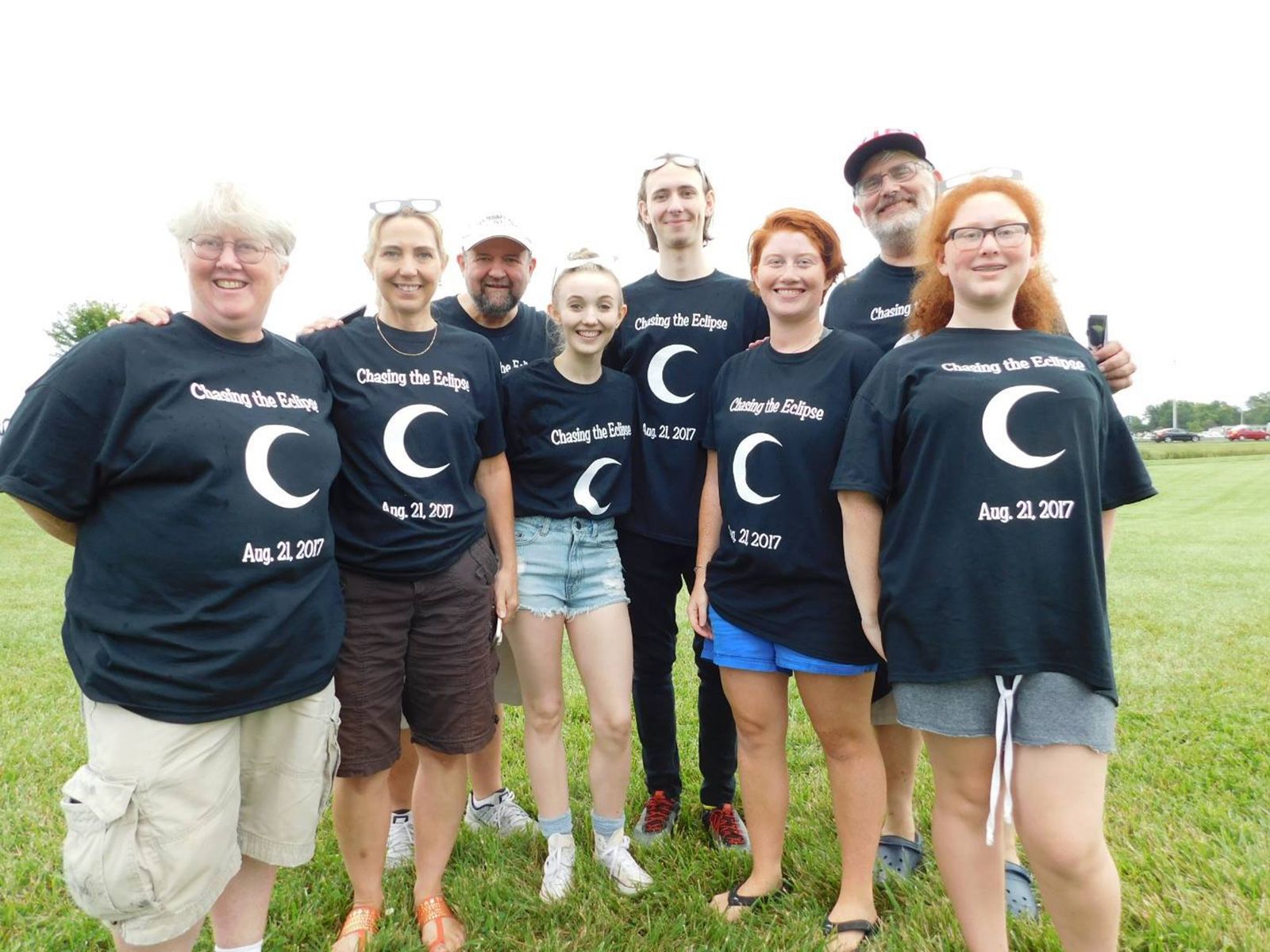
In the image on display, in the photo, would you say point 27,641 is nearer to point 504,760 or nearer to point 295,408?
point 504,760

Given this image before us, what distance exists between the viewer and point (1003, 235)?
2387 millimetres

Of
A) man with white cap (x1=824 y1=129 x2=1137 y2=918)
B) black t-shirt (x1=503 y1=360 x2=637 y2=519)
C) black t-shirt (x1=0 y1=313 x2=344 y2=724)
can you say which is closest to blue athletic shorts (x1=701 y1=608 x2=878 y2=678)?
man with white cap (x1=824 y1=129 x2=1137 y2=918)

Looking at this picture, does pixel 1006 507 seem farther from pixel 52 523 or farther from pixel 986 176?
pixel 52 523

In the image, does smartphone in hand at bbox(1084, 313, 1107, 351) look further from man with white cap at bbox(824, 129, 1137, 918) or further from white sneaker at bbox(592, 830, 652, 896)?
white sneaker at bbox(592, 830, 652, 896)

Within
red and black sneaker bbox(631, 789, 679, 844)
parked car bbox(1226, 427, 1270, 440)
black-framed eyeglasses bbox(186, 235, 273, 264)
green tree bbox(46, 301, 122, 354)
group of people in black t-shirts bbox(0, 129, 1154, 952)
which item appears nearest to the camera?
group of people in black t-shirts bbox(0, 129, 1154, 952)

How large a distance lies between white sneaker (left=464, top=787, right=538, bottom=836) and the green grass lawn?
0.46 ft

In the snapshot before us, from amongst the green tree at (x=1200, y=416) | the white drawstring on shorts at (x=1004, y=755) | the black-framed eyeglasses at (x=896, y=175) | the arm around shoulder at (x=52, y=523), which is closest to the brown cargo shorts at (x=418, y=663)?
the arm around shoulder at (x=52, y=523)

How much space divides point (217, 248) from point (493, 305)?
144 cm

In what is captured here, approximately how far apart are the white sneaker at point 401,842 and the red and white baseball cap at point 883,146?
3.49 metres

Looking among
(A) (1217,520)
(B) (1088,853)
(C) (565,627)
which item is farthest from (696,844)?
(A) (1217,520)

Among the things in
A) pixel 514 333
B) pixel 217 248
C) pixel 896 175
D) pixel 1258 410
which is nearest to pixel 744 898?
pixel 514 333

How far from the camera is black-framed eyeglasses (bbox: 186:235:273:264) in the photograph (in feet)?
7.77

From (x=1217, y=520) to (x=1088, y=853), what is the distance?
20061 mm

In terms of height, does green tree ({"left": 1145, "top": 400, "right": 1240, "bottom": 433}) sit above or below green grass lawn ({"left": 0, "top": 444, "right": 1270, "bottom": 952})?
below
